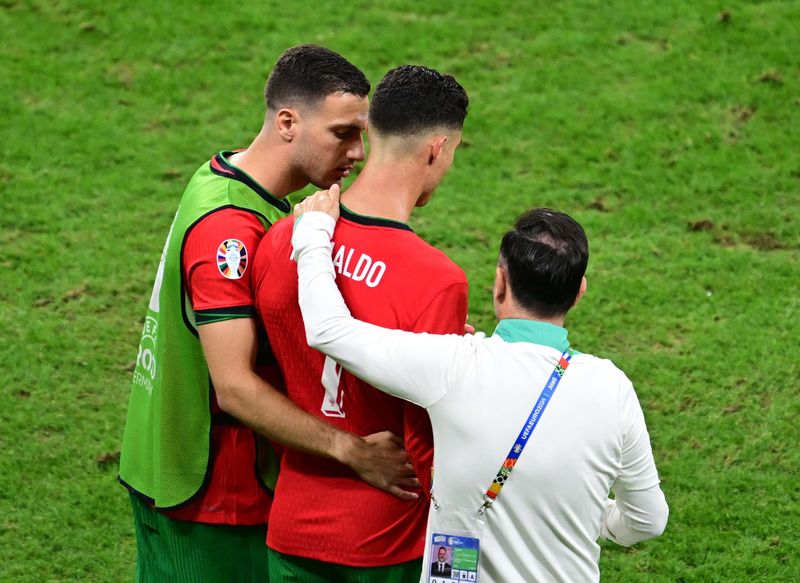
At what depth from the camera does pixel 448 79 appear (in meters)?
3.39

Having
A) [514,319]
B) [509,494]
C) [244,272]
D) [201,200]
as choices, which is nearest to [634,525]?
[509,494]

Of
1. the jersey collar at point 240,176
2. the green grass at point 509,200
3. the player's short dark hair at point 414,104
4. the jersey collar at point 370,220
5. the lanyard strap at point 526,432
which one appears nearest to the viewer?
the lanyard strap at point 526,432

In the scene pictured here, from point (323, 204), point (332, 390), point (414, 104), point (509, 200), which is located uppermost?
point (414, 104)

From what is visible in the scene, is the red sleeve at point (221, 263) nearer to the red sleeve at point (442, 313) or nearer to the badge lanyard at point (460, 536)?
the red sleeve at point (442, 313)

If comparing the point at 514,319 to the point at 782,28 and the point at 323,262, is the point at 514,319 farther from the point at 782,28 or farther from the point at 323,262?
the point at 782,28

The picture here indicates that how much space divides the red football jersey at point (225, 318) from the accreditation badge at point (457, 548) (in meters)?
0.83

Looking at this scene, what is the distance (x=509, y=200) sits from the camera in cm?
804

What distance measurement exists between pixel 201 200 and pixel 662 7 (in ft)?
22.5

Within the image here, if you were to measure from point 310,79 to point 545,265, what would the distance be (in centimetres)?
118

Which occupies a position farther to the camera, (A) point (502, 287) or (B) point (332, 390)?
(B) point (332, 390)

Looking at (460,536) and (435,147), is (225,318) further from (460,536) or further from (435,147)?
(460,536)

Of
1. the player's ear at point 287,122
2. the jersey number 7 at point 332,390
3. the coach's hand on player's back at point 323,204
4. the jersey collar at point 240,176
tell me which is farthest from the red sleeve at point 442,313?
the player's ear at point 287,122

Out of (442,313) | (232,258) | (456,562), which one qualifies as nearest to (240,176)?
(232,258)

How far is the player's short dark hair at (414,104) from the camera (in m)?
3.30
